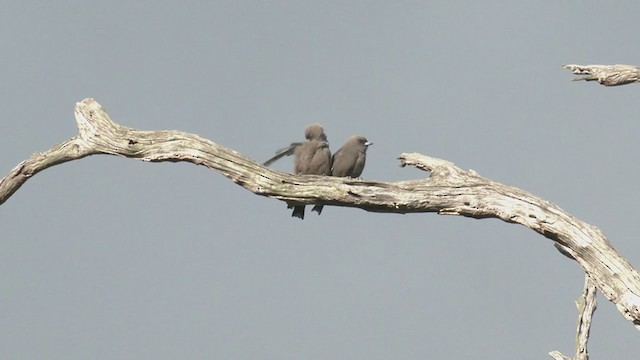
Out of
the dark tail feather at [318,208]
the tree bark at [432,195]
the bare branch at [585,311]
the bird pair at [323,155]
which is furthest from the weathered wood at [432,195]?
the bird pair at [323,155]

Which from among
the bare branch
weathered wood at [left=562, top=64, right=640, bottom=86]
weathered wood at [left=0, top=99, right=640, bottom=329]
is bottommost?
the bare branch

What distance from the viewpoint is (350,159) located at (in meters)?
12.1

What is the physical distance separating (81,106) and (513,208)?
171 inches

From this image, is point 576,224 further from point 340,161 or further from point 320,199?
point 340,161

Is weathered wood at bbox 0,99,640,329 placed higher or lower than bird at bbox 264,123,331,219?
lower

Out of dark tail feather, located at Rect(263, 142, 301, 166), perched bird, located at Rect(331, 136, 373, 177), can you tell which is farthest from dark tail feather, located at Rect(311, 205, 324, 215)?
perched bird, located at Rect(331, 136, 373, 177)

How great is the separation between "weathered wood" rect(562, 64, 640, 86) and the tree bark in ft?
5.32

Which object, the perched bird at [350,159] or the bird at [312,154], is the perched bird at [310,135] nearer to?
the bird at [312,154]

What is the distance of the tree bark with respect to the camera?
9.77m

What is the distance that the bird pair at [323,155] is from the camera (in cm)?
1195

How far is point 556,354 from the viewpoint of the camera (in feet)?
35.2

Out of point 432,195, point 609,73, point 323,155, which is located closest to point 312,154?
point 323,155

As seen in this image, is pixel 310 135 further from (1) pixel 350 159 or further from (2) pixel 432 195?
(2) pixel 432 195

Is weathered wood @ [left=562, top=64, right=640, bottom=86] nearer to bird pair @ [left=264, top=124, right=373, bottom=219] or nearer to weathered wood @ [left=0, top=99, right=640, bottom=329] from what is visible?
weathered wood @ [left=0, top=99, right=640, bottom=329]
